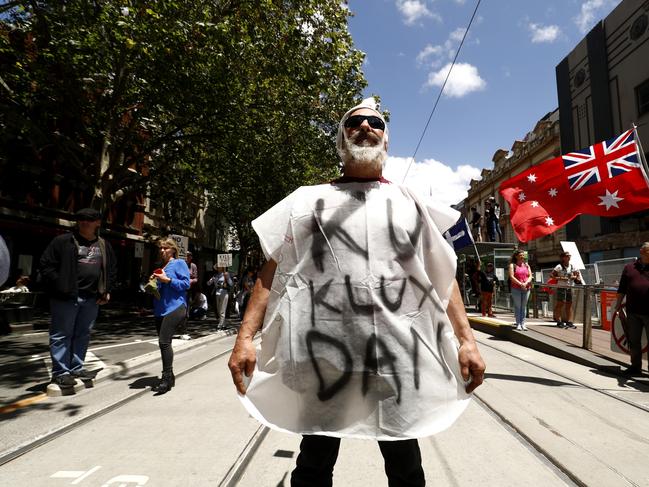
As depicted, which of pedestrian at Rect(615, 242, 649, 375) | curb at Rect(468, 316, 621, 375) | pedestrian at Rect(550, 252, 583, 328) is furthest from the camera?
pedestrian at Rect(550, 252, 583, 328)

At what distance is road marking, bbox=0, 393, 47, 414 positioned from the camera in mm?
4004

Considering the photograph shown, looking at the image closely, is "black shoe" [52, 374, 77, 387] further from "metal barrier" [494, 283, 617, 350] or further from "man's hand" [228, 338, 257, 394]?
"metal barrier" [494, 283, 617, 350]

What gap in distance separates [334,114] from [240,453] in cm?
1214

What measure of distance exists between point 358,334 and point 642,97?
79.9 ft

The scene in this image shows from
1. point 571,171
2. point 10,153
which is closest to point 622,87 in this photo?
point 571,171

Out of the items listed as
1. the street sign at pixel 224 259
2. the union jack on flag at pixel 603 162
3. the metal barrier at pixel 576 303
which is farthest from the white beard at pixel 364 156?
the street sign at pixel 224 259

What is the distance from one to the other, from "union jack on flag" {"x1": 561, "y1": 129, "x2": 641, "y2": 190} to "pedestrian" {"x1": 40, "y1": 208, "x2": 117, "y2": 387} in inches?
260

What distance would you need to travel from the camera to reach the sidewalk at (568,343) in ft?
20.7

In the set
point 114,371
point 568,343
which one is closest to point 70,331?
point 114,371

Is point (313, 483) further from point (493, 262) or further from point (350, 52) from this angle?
point (493, 262)

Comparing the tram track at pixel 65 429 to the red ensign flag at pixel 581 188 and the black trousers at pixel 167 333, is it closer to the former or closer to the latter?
the black trousers at pixel 167 333

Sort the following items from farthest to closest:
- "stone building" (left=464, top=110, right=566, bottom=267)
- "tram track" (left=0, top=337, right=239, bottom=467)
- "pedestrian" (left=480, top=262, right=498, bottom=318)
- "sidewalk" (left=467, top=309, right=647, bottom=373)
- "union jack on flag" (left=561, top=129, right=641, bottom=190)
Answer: "stone building" (left=464, top=110, right=566, bottom=267) → "pedestrian" (left=480, top=262, right=498, bottom=318) → "sidewalk" (left=467, top=309, right=647, bottom=373) → "union jack on flag" (left=561, top=129, right=641, bottom=190) → "tram track" (left=0, top=337, right=239, bottom=467)

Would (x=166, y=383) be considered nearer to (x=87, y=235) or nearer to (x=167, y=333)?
(x=167, y=333)

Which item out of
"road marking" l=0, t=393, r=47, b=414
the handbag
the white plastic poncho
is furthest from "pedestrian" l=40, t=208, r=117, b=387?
the white plastic poncho
